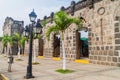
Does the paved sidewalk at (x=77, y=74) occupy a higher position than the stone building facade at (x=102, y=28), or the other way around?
the stone building facade at (x=102, y=28)

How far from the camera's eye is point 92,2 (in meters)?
17.1

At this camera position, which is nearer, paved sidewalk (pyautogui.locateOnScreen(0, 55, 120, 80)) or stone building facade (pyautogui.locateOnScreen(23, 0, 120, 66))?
paved sidewalk (pyautogui.locateOnScreen(0, 55, 120, 80))

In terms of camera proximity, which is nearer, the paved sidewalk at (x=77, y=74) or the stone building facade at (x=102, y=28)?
the paved sidewalk at (x=77, y=74)

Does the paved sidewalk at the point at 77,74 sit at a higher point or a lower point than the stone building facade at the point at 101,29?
lower

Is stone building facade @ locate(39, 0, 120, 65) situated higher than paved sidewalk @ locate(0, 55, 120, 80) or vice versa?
stone building facade @ locate(39, 0, 120, 65)

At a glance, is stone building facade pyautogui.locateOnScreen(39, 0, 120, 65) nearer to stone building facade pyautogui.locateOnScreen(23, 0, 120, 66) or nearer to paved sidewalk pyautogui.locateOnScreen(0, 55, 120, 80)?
stone building facade pyautogui.locateOnScreen(23, 0, 120, 66)

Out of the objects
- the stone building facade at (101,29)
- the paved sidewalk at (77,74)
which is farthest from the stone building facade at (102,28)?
the paved sidewalk at (77,74)

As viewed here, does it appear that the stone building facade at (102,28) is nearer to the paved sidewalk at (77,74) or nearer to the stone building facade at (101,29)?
the stone building facade at (101,29)

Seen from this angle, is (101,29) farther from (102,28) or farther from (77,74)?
(77,74)

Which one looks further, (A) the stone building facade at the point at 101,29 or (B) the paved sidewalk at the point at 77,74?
(A) the stone building facade at the point at 101,29

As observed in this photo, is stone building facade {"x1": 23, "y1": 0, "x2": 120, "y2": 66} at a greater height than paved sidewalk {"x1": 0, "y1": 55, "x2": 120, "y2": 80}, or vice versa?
stone building facade {"x1": 23, "y1": 0, "x2": 120, "y2": 66}

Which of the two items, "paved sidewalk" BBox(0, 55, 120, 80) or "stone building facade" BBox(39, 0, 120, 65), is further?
"stone building facade" BBox(39, 0, 120, 65)

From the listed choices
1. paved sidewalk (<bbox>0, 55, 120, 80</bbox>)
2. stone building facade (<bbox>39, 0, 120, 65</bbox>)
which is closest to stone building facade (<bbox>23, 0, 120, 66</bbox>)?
stone building facade (<bbox>39, 0, 120, 65</bbox>)

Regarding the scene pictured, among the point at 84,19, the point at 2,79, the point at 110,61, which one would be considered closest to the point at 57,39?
the point at 84,19
